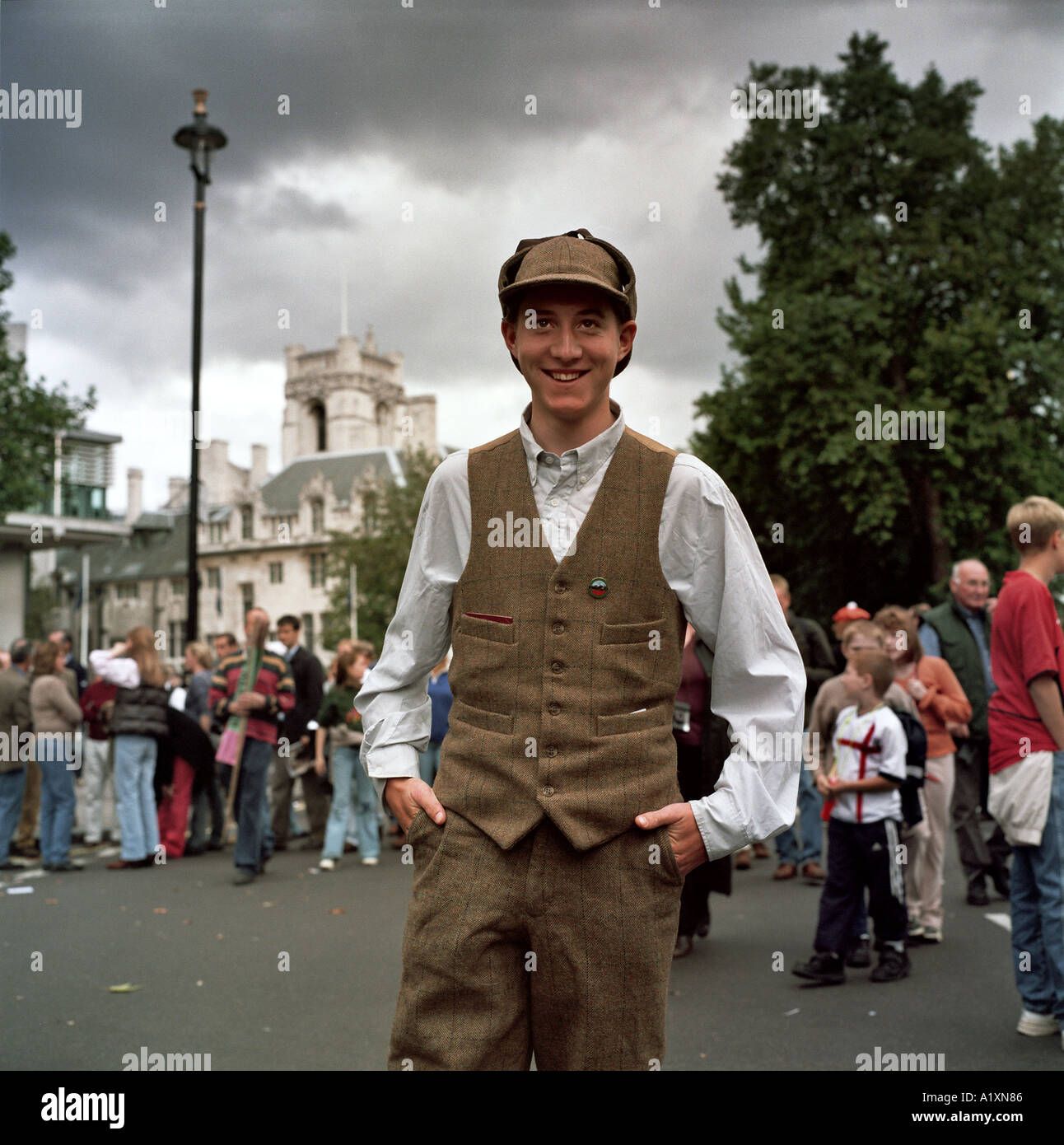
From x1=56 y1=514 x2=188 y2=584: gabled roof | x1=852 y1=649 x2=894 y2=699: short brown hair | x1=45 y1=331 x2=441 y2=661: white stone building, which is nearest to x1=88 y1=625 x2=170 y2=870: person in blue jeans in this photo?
x1=852 y1=649 x2=894 y2=699: short brown hair

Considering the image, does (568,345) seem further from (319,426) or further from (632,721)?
(319,426)

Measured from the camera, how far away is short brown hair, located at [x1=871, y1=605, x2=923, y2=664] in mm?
8461

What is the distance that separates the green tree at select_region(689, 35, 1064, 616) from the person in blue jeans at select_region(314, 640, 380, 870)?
43.3ft

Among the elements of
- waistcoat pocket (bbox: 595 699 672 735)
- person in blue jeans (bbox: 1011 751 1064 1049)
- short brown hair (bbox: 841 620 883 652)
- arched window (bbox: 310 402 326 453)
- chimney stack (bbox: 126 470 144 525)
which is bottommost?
person in blue jeans (bbox: 1011 751 1064 1049)

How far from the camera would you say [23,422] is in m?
31.4

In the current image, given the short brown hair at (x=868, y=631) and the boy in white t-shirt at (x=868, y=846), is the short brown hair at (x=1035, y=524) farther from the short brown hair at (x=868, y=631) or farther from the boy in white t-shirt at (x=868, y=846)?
the short brown hair at (x=868, y=631)

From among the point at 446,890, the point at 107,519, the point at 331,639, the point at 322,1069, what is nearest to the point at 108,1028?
the point at 322,1069

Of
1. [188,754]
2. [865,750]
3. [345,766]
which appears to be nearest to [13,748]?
[188,754]

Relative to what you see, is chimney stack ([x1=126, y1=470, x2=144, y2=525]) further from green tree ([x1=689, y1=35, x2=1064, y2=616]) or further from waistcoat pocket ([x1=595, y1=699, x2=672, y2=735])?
waistcoat pocket ([x1=595, y1=699, x2=672, y2=735])

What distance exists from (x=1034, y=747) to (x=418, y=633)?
3.58 meters

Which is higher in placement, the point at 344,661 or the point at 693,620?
the point at 693,620

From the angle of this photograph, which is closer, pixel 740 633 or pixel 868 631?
pixel 740 633

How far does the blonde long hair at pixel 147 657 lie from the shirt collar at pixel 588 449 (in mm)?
10056

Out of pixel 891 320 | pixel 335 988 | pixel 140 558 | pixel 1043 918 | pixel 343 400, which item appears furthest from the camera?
pixel 343 400
